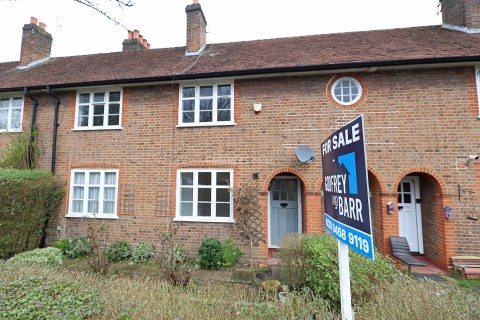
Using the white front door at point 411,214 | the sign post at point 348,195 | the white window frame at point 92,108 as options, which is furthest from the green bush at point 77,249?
the white front door at point 411,214

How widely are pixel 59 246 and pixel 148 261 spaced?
2.96m

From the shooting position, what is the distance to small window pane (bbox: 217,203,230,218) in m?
7.11

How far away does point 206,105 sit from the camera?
299 inches

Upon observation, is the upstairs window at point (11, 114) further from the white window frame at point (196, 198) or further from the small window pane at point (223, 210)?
the small window pane at point (223, 210)

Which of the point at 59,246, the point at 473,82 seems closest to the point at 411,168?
the point at 473,82

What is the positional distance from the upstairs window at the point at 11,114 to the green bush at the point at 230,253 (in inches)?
340

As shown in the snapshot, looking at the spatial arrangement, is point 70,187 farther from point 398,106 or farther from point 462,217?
point 462,217

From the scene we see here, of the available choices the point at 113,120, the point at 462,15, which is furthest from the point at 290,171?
the point at 462,15

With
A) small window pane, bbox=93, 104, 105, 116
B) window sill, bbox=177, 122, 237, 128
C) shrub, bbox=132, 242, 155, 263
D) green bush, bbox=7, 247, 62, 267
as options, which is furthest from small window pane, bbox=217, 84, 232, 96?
green bush, bbox=7, 247, 62, 267

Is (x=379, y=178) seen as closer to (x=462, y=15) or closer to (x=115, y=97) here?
(x=462, y=15)

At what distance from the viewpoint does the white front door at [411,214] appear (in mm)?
7043

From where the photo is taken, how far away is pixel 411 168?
634 centimetres

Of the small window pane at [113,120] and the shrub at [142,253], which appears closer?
the shrub at [142,253]

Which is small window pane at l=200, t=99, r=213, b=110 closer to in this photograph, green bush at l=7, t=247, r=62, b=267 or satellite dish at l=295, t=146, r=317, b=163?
satellite dish at l=295, t=146, r=317, b=163
